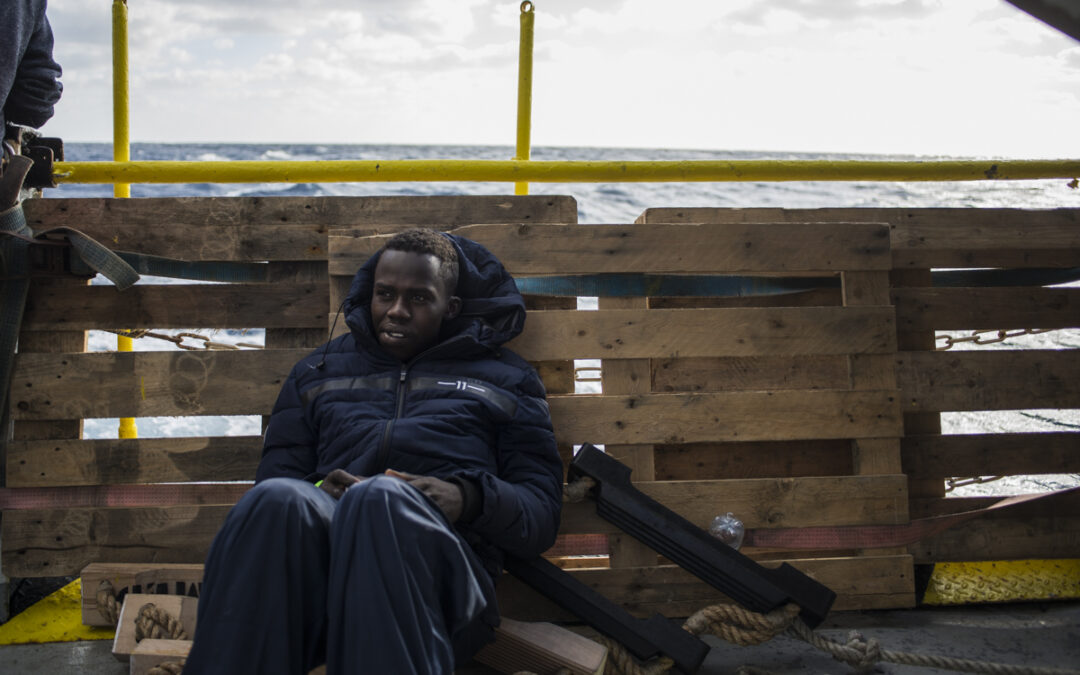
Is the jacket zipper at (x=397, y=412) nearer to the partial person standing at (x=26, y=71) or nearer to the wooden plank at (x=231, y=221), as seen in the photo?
the wooden plank at (x=231, y=221)

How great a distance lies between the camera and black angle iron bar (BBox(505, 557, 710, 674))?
279 centimetres

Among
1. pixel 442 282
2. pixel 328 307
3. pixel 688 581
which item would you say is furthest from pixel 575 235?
pixel 688 581

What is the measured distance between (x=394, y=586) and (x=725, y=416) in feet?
5.91

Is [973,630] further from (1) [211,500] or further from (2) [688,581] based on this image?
(1) [211,500]

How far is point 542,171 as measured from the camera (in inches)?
154

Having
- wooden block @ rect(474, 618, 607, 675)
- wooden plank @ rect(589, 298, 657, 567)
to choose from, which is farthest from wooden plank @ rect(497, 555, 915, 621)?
wooden block @ rect(474, 618, 607, 675)

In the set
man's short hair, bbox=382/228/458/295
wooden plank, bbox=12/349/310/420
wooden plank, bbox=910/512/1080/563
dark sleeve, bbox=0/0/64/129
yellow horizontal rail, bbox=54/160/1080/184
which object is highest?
dark sleeve, bbox=0/0/64/129

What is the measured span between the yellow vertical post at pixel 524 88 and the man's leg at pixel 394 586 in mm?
2535

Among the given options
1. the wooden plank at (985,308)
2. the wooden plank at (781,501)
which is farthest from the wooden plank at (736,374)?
the wooden plank at (781,501)

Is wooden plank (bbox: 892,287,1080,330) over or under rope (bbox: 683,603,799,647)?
over

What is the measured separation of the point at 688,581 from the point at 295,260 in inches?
86.2

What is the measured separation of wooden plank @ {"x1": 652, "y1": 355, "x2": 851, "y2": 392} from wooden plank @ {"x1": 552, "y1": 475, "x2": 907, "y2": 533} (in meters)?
0.49

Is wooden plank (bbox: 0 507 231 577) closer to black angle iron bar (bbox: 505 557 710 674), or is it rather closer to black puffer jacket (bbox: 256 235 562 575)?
black puffer jacket (bbox: 256 235 562 575)

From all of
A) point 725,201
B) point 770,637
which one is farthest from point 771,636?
point 725,201
